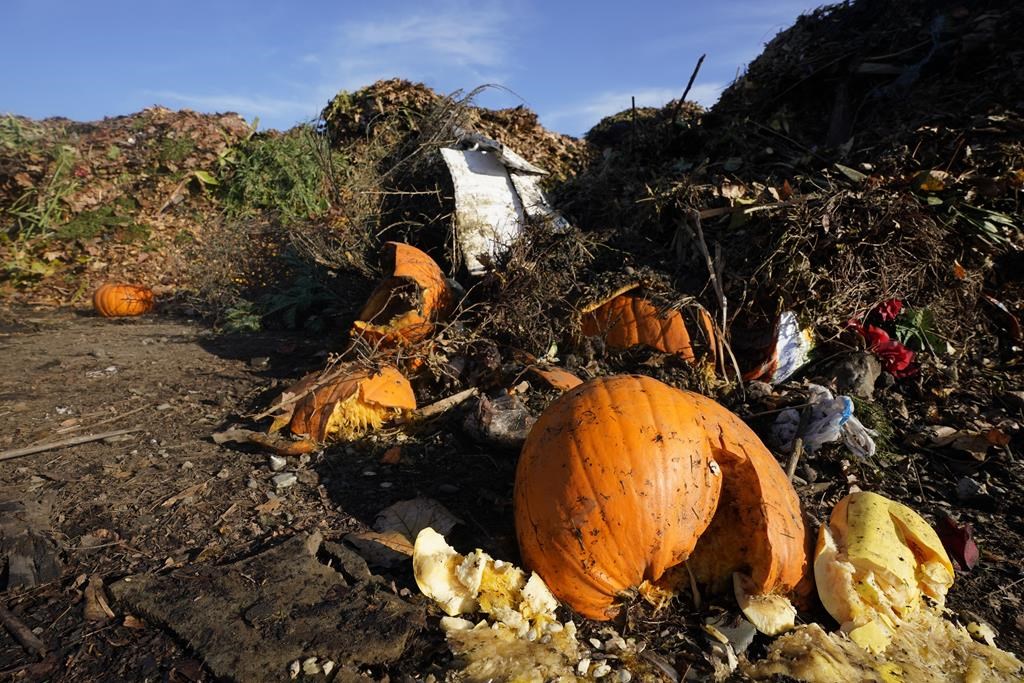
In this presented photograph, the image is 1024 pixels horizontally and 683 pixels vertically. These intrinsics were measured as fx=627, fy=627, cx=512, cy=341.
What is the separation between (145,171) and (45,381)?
7.44 metres

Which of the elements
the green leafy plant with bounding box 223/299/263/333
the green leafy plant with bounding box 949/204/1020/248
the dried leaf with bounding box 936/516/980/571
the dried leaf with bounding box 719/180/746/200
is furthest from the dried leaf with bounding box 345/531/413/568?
the green leafy plant with bounding box 949/204/1020/248

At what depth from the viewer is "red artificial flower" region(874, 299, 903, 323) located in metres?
5.00

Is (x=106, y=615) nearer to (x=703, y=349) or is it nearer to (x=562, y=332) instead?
(x=562, y=332)

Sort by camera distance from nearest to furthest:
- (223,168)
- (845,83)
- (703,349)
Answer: (703,349) → (845,83) → (223,168)

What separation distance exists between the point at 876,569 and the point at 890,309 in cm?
325

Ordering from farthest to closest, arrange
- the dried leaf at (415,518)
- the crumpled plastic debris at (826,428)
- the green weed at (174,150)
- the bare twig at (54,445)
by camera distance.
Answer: the green weed at (174,150) < the crumpled plastic debris at (826,428) < the bare twig at (54,445) < the dried leaf at (415,518)

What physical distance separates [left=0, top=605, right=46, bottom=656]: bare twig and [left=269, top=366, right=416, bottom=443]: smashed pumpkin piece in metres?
1.69

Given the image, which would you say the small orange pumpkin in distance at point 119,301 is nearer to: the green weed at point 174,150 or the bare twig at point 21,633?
the green weed at point 174,150

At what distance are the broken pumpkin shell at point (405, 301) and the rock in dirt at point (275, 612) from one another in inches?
82.8

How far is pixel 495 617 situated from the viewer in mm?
2338

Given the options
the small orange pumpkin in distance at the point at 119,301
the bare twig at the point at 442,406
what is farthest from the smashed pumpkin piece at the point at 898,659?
the small orange pumpkin in distance at the point at 119,301

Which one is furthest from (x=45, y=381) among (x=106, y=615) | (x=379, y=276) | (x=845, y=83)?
(x=845, y=83)

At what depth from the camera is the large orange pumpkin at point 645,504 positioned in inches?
94.0

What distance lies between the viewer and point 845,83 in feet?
26.7
